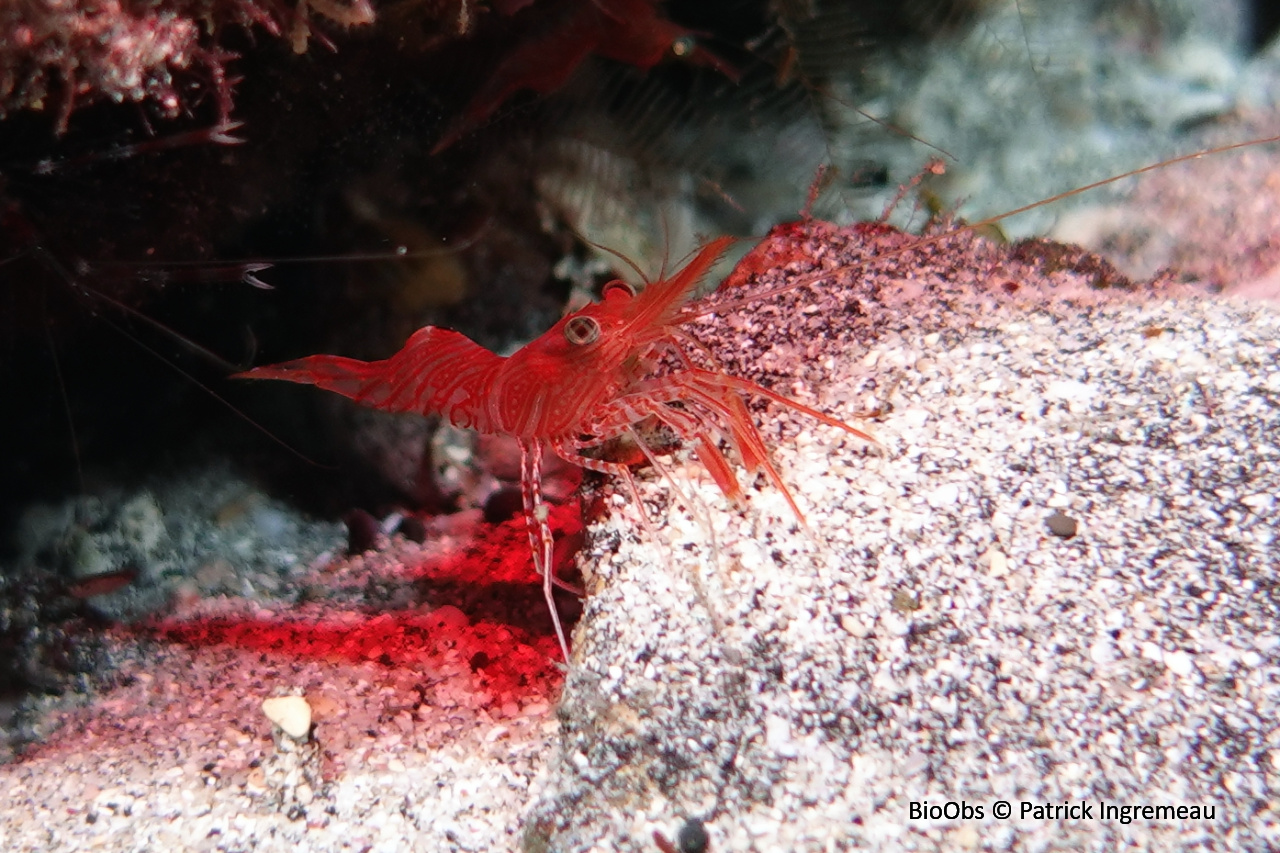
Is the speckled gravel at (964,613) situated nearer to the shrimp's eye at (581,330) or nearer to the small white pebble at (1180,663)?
the small white pebble at (1180,663)

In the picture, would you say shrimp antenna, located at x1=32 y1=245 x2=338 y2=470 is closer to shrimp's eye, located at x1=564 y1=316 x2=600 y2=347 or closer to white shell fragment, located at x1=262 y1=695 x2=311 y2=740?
white shell fragment, located at x1=262 y1=695 x2=311 y2=740

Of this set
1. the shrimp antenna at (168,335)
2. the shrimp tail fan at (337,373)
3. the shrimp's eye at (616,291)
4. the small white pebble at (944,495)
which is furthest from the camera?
the shrimp tail fan at (337,373)

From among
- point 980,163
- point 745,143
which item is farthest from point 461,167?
point 980,163

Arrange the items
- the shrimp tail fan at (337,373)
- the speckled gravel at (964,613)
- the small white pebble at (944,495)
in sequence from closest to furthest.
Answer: the speckled gravel at (964,613) → the small white pebble at (944,495) → the shrimp tail fan at (337,373)

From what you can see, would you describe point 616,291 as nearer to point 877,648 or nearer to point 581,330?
point 581,330

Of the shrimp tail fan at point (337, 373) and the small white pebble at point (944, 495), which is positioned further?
the shrimp tail fan at point (337, 373)

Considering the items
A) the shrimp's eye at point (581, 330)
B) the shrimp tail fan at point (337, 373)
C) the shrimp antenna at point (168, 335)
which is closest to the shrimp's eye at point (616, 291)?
the shrimp's eye at point (581, 330)

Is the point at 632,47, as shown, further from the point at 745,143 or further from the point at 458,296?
the point at 458,296

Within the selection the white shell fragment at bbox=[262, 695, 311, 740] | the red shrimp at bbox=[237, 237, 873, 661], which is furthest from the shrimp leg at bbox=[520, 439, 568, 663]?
the white shell fragment at bbox=[262, 695, 311, 740]
